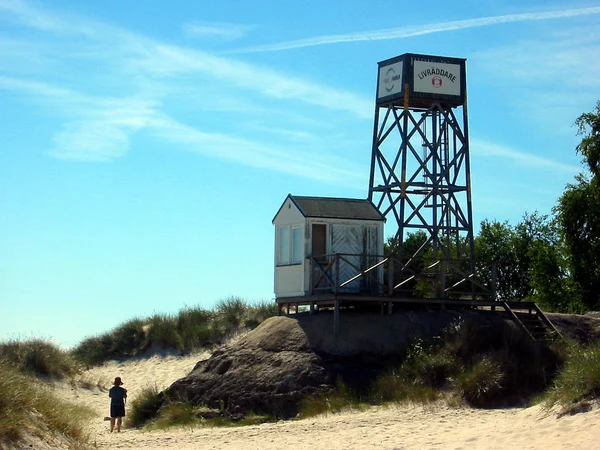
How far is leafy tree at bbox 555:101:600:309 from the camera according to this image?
3400 centimetres

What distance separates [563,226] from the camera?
1377 inches

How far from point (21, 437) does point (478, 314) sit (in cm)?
1344

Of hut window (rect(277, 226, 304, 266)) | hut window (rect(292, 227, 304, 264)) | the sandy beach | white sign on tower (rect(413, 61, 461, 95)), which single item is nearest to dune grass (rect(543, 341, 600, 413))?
the sandy beach

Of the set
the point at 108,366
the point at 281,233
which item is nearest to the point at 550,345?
the point at 281,233

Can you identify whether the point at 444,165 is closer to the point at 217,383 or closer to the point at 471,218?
the point at 471,218

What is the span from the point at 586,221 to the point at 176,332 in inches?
589

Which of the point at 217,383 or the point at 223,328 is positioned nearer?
the point at 217,383

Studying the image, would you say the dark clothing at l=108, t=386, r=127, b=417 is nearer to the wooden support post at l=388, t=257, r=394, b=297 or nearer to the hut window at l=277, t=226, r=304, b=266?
the hut window at l=277, t=226, r=304, b=266

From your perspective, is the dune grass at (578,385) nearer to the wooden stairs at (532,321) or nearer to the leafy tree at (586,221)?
the wooden stairs at (532,321)

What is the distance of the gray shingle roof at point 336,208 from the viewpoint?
26.3 m

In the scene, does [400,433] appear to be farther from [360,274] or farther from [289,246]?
[289,246]

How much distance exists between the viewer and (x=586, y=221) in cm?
3450

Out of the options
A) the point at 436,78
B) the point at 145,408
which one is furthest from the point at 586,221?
the point at 145,408

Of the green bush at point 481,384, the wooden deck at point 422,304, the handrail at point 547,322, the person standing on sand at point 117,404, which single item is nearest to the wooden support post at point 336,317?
the wooden deck at point 422,304
